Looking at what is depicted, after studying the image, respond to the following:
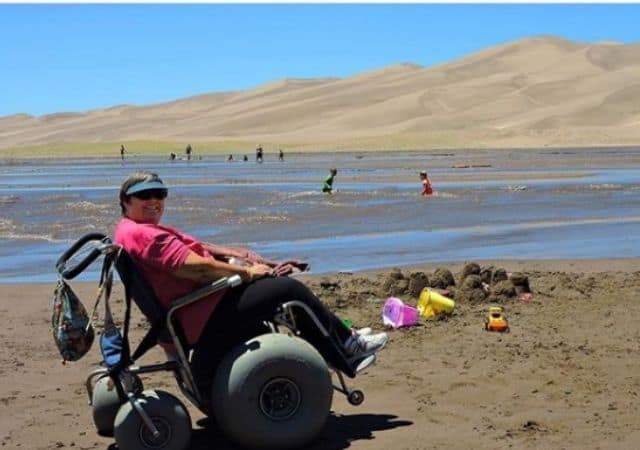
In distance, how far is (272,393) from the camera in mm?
5527

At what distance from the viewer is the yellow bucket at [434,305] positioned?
8.75m

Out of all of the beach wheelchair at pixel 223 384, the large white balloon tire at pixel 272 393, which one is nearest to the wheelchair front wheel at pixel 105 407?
the beach wheelchair at pixel 223 384

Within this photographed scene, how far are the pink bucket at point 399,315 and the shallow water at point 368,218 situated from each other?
372 cm

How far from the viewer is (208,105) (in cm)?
17150

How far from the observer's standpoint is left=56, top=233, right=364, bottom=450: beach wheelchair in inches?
214

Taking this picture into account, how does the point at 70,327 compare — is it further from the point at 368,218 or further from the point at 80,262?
the point at 368,218

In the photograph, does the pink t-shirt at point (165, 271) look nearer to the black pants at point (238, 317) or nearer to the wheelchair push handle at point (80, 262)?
the black pants at point (238, 317)

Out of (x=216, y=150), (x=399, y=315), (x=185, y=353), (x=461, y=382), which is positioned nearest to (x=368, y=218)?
(x=399, y=315)

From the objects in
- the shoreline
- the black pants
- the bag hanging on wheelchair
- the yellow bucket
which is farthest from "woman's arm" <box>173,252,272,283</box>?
the shoreline

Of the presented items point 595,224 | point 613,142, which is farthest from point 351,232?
point 613,142

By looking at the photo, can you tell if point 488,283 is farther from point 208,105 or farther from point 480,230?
point 208,105

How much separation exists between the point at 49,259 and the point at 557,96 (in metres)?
97.4

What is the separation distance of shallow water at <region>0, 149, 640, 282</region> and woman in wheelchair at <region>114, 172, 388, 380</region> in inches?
259

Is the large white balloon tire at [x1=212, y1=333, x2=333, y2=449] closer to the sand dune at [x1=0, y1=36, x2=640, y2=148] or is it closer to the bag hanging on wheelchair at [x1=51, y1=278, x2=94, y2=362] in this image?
the bag hanging on wheelchair at [x1=51, y1=278, x2=94, y2=362]
